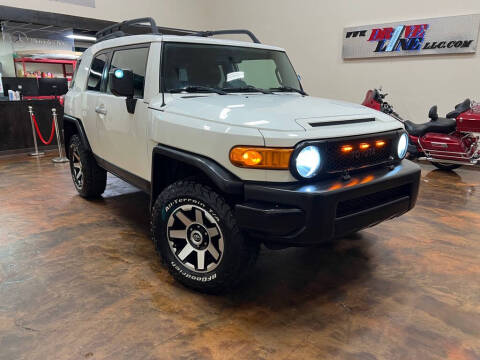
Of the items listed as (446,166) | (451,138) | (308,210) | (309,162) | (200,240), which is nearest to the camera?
(308,210)

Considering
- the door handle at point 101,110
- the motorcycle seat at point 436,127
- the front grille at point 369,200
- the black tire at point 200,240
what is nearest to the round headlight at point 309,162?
the front grille at point 369,200

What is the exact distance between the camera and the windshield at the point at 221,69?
8.67 feet

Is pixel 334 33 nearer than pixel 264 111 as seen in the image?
No

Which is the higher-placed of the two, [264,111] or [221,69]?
[221,69]

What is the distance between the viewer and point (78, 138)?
402 cm

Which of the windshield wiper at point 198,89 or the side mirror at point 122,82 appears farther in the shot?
the windshield wiper at point 198,89

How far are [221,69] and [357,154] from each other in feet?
4.34

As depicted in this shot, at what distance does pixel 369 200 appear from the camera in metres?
2.14

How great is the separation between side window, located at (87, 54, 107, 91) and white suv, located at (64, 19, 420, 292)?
0.42 m

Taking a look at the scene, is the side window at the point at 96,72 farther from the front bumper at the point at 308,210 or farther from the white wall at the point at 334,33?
the white wall at the point at 334,33

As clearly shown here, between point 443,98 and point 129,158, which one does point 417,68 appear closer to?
point 443,98

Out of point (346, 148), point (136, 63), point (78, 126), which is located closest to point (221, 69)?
point (136, 63)

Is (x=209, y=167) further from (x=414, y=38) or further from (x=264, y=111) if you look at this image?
(x=414, y=38)

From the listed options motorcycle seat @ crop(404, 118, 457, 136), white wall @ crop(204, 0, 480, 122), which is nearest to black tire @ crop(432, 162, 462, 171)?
motorcycle seat @ crop(404, 118, 457, 136)
